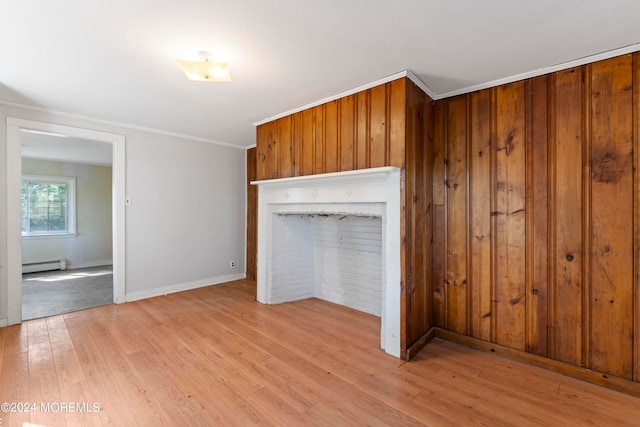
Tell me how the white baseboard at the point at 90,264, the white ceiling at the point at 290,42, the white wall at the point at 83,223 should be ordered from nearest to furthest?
the white ceiling at the point at 290,42 < the white wall at the point at 83,223 < the white baseboard at the point at 90,264

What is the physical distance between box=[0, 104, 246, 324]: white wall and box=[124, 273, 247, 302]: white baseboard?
0.04 feet

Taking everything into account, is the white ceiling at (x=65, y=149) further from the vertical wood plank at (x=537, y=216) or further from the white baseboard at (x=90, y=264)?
the vertical wood plank at (x=537, y=216)

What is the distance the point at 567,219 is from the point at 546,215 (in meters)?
0.13

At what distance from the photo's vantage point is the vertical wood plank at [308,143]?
2998 mm

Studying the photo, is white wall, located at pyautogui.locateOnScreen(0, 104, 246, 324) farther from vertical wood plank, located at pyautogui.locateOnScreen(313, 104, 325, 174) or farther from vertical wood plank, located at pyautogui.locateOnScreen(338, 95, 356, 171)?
vertical wood plank, located at pyautogui.locateOnScreen(338, 95, 356, 171)

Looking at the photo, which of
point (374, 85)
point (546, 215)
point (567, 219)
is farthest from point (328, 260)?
point (567, 219)

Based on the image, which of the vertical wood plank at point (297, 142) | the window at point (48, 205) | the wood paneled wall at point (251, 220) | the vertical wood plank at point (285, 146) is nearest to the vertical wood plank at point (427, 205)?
the vertical wood plank at point (297, 142)

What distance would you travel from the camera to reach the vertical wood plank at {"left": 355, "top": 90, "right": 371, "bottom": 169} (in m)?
2.53

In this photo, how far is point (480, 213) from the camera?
99.1 inches

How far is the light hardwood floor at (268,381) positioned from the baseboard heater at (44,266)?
3.52 meters

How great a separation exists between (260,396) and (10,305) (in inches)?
121

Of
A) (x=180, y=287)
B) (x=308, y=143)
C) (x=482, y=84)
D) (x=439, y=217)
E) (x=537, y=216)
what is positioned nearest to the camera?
(x=537, y=216)

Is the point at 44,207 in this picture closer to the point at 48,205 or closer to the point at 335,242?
the point at 48,205

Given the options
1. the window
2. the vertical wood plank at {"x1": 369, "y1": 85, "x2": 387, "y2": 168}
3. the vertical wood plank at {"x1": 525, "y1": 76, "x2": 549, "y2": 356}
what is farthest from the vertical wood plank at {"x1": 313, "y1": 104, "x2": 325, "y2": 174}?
the window
